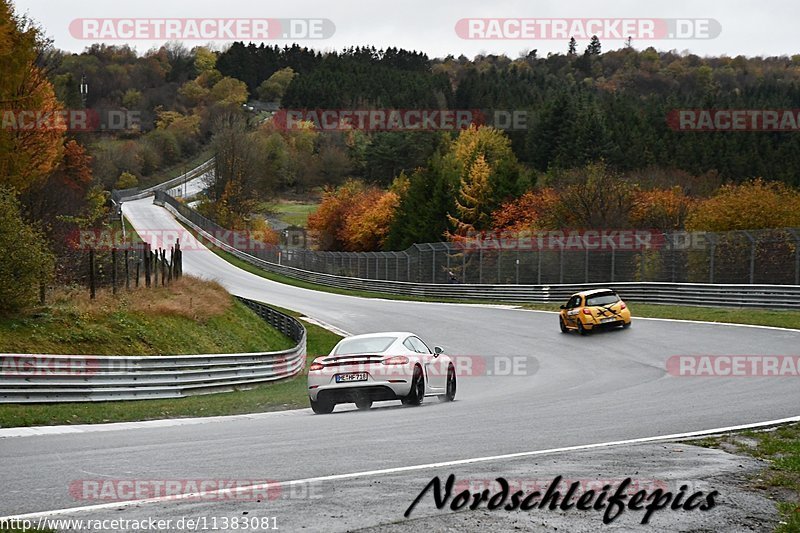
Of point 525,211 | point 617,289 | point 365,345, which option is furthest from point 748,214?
point 365,345

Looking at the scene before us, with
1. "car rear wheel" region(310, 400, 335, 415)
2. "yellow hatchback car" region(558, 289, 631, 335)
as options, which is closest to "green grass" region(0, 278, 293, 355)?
"car rear wheel" region(310, 400, 335, 415)

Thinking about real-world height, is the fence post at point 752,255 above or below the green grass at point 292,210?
above

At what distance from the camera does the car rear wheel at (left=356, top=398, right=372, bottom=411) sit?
53.1 ft

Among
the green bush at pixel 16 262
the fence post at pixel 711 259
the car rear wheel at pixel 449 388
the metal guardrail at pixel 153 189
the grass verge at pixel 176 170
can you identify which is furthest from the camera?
the grass verge at pixel 176 170

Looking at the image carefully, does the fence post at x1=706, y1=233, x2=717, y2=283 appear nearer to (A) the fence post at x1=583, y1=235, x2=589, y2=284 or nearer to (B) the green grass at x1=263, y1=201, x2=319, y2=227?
(A) the fence post at x1=583, y1=235, x2=589, y2=284

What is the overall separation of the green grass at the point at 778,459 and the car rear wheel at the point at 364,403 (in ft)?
21.6

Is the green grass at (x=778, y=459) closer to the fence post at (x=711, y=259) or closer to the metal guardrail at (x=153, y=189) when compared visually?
the fence post at (x=711, y=259)

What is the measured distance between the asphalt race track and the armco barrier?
625 cm

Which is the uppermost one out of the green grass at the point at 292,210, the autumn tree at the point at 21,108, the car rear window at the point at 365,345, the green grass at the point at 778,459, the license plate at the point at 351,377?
the autumn tree at the point at 21,108

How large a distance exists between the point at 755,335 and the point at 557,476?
872 inches

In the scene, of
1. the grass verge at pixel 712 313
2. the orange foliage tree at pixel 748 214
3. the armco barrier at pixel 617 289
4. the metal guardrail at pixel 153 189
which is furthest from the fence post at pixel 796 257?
the metal guardrail at pixel 153 189

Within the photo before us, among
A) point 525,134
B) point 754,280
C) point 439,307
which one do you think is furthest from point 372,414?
point 525,134

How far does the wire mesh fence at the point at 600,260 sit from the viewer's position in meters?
34.5

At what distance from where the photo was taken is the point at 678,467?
8.38m
